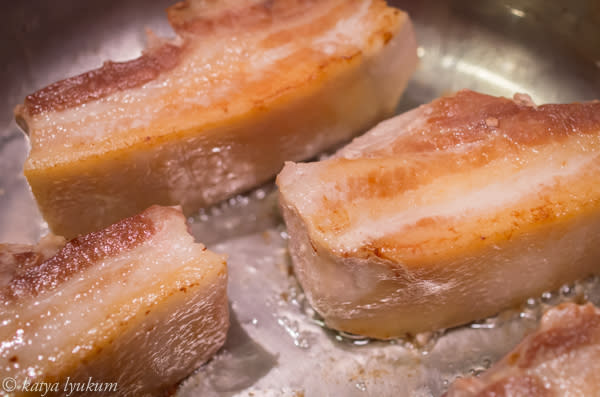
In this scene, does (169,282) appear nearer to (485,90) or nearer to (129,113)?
(129,113)

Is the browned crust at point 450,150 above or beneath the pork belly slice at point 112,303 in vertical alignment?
above

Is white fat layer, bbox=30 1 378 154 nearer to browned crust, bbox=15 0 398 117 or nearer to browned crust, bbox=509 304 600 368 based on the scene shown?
browned crust, bbox=15 0 398 117

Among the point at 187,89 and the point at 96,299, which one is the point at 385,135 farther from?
the point at 96,299

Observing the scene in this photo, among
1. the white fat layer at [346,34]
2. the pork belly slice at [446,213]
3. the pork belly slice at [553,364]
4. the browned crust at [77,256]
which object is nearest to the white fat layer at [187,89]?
the white fat layer at [346,34]

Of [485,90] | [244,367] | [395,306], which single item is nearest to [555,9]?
[485,90]

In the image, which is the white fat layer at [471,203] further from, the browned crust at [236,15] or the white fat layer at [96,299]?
the browned crust at [236,15]

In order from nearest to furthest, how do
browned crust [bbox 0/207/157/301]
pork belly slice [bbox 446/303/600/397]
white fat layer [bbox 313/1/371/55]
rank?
pork belly slice [bbox 446/303/600/397] → browned crust [bbox 0/207/157/301] → white fat layer [bbox 313/1/371/55]

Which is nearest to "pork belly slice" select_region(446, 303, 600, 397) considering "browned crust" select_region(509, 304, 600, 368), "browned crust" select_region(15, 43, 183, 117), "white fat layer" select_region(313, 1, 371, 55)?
"browned crust" select_region(509, 304, 600, 368)
